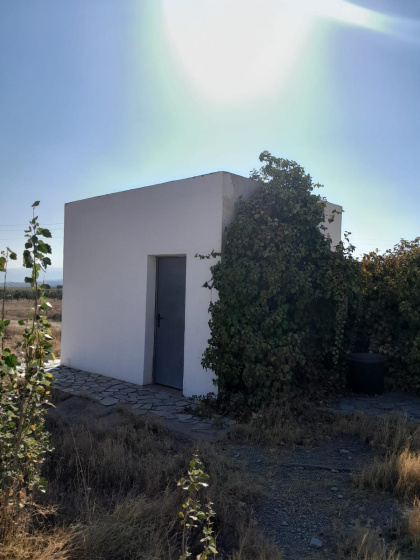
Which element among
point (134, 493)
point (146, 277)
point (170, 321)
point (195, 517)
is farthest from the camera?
point (146, 277)

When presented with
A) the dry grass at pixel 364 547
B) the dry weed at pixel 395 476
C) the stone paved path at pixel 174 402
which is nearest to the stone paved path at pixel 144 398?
the stone paved path at pixel 174 402

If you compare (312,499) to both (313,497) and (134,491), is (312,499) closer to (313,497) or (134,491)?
(313,497)

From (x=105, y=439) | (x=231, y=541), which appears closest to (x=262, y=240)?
(x=105, y=439)

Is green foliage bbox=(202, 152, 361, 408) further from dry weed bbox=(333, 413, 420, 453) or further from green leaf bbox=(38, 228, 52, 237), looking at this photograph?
green leaf bbox=(38, 228, 52, 237)

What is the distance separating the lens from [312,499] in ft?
12.9

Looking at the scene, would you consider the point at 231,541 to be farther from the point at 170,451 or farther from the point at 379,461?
the point at 379,461

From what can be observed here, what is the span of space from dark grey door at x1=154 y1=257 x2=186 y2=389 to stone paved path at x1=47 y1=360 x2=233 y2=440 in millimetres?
290

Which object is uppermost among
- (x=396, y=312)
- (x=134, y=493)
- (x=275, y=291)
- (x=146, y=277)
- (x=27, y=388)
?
(x=146, y=277)

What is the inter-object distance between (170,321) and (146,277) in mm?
911

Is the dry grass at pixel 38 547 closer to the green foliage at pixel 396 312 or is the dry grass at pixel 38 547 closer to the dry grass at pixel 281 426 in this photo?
the dry grass at pixel 281 426

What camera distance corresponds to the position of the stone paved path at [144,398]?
587 centimetres

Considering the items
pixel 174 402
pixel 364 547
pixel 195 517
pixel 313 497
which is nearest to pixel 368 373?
pixel 174 402

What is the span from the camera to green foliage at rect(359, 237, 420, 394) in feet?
24.8

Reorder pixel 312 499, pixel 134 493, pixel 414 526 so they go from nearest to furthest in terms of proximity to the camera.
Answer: pixel 414 526 < pixel 134 493 < pixel 312 499
